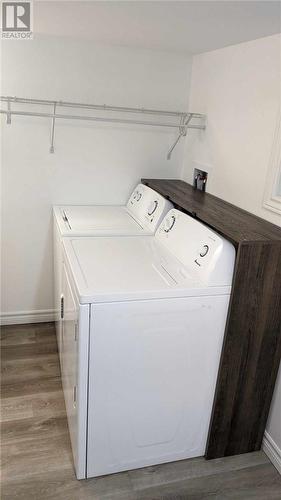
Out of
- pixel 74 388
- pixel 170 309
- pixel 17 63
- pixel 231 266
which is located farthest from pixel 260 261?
pixel 17 63

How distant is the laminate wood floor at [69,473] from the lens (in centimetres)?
167

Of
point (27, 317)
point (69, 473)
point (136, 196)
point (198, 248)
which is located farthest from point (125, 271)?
point (27, 317)

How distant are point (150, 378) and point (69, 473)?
604mm

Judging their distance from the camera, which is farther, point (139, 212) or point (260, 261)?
point (139, 212)

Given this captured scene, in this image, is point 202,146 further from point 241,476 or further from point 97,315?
point 241,476

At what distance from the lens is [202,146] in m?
2.51

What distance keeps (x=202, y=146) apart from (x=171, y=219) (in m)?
0.73

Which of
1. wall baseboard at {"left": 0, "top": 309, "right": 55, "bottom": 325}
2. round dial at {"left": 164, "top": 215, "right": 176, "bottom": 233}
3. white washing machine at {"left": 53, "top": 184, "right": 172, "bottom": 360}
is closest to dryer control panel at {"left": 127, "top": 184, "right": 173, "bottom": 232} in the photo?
white washing machine at {"left": 53, "top": 184, "right": 172, "bottom": 360}

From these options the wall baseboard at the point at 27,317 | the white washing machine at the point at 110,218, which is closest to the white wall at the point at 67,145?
the wall baseboard at the point at 27,317

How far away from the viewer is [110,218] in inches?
97.4

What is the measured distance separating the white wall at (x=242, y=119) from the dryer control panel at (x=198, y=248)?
13.7 inches
